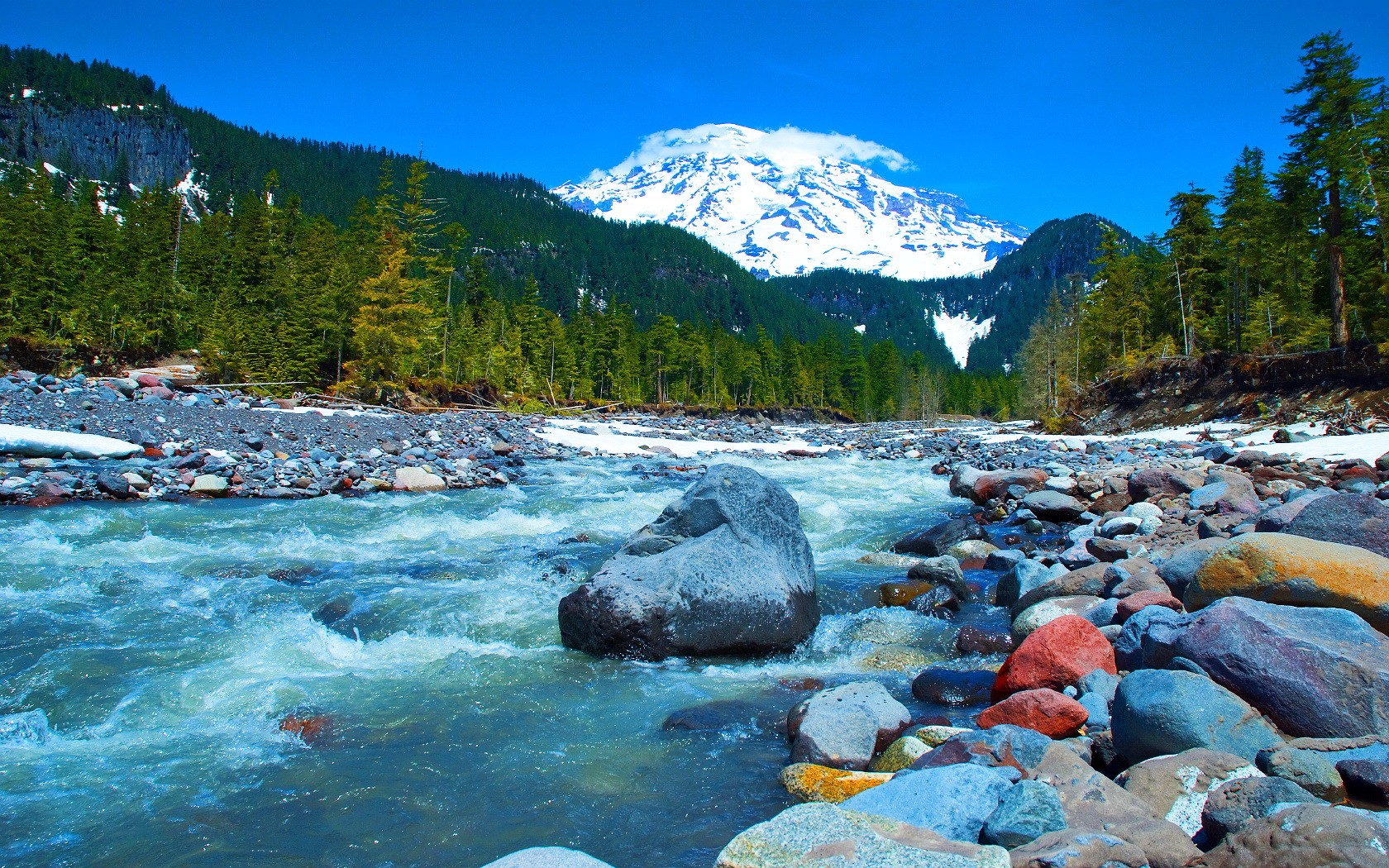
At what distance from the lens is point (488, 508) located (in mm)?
13188

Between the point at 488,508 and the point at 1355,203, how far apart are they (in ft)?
110

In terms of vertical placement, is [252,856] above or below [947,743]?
below

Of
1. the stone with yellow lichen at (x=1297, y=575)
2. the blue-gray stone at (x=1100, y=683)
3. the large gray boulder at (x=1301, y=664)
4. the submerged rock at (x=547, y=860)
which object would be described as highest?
the stone with yellow lichen at (x=1297, y=575)

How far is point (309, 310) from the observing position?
3216cm

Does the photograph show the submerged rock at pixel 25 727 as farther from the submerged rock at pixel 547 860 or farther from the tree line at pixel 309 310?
the tree line at pixel 309 310

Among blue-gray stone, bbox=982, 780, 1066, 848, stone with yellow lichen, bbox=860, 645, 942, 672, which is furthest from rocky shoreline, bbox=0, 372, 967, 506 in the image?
blue-gray stone, bbox=982, 780, 1066, 848

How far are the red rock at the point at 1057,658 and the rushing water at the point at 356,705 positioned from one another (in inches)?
51.7

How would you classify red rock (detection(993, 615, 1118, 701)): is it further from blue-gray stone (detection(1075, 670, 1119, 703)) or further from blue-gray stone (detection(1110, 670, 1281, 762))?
blue-gray stone (detection(1110, 670, 1281, 762))

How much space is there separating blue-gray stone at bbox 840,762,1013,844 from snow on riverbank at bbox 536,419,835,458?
21.3 m

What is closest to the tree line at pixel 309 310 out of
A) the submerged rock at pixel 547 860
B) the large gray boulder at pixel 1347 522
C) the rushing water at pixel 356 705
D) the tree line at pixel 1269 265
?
the rushing water at pixel 356 705

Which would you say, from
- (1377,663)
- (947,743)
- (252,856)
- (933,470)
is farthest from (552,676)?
(933,470)

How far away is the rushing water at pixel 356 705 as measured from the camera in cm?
377

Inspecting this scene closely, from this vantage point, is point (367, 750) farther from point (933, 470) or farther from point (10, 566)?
point (933, 470)

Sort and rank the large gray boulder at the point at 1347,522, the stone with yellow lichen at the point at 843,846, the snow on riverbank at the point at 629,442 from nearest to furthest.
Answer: the stone with yellow lichen at the point at 843,846
the large gray boulder at the point at 1347,522
the snow on riverbank at the point at 629,442
